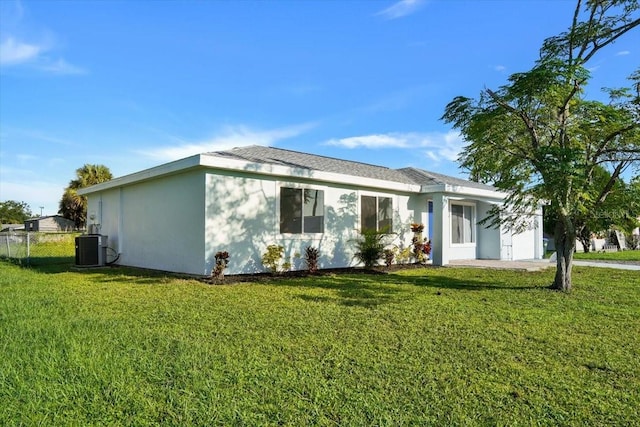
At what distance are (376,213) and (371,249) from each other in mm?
1870

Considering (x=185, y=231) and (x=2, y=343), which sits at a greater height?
(x=185, y=231)

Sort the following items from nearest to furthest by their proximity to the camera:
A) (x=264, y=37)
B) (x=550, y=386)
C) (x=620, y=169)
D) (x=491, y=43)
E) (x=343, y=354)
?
(x=550, y=386), (x=343, y=354), (x=620, y=169), (x=491, y=43), (x=264, y=37)

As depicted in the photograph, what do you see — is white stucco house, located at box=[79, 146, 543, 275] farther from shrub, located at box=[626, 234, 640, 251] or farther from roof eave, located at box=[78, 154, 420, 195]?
shrub, located at box=[626, 234, 640, 251]

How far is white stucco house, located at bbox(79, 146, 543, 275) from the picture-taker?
10055mm

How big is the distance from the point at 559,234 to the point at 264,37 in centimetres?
1000

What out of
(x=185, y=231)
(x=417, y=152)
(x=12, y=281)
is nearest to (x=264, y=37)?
(x=185, y=231)

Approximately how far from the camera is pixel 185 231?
10484 mm

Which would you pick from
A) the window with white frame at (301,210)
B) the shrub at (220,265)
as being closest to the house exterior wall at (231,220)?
the window with white frame at (301,210)

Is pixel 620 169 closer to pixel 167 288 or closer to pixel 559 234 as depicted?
pixel 559 234

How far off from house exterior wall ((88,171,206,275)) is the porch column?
8.28 m

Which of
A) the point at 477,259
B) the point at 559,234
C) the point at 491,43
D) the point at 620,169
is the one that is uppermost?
the point at 491,43

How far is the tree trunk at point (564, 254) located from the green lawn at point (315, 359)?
1.02 metres

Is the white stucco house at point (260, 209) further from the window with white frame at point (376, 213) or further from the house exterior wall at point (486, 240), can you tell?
the house exterior wall at point (486, 240)

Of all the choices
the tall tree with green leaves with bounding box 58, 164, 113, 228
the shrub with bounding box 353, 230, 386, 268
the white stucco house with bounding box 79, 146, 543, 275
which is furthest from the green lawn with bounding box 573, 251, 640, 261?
the tall tree with green leaves with bounding box 58, 164, 113, 228
